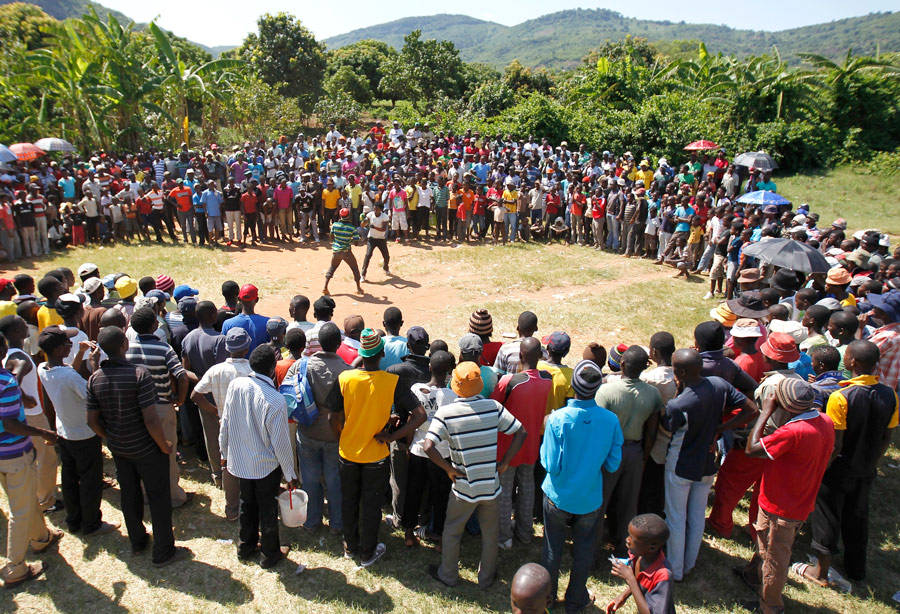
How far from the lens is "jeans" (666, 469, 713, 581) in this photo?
187 inches

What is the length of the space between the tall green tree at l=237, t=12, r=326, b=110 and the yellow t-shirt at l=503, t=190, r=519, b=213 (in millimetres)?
22439

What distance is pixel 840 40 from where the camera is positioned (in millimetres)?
176500

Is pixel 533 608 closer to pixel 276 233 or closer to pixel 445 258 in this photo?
pixel 445 258

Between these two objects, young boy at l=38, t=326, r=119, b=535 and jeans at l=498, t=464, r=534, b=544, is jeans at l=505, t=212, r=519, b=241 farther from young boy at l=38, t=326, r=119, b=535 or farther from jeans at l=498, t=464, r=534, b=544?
young boy at l=38, t=326, r=119, b=535

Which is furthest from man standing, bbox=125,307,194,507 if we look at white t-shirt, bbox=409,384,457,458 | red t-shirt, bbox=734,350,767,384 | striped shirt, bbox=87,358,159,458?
red t-shirt, bbox=734,350,767,384

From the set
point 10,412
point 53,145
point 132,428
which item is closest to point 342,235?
point 132,428

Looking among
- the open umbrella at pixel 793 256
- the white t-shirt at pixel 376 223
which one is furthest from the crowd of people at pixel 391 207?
the open umbrella at pixel 793 256

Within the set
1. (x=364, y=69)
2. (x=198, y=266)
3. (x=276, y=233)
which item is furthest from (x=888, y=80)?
(x=364, y=69)

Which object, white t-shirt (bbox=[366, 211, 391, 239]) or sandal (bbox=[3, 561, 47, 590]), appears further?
white t-shirt (bbox=[366, 211, 391, 239])

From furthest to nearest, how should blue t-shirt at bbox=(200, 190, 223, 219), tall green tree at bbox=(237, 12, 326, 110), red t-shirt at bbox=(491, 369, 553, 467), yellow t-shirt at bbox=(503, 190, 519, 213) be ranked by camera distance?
tall green tree at bbox=(237, 12, 326, 110)
yellow t-shirt at bbox=(503, 190, 519, 213)
blue t-shirt at bbox=(200, 190, 223, 219)
red t-shirt at bbox=(491, 369, 553, 467)

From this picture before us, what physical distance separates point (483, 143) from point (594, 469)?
19.2 m

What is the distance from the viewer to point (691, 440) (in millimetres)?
4617

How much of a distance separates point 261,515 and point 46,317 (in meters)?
3.70

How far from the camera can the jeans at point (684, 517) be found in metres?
4.74
